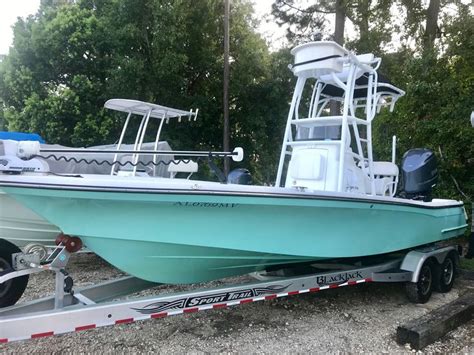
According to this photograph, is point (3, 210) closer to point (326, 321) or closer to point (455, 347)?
point (326, 321)

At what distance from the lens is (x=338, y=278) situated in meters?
4.21

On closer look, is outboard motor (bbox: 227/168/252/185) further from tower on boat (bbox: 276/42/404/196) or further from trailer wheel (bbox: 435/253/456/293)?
trailer wheel (bbox: 435/253/456/293)

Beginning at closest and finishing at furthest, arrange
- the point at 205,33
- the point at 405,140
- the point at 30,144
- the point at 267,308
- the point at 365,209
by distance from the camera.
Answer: the point at 30,144 → the point at 365,209 → the point at 267,308 → the point at 405,140 → the point at 205,33

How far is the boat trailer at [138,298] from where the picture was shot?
287 cm

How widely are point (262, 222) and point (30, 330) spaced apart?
5.97ft

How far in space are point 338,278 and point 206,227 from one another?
5.28 ft

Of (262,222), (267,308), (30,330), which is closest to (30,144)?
(30,330)

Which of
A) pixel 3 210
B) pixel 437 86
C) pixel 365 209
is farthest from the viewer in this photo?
pixel 437 86

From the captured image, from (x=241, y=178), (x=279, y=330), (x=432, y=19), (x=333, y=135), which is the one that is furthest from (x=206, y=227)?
(x=432, y=19)

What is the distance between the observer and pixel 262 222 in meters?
3.54

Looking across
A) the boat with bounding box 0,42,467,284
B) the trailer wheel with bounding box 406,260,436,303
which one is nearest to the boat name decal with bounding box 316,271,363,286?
the boat with bounding box 0,42,467,284

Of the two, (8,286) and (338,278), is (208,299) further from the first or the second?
(8,286)

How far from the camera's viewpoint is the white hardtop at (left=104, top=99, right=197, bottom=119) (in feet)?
21.0

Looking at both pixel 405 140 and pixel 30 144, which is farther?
pixel 405 140
